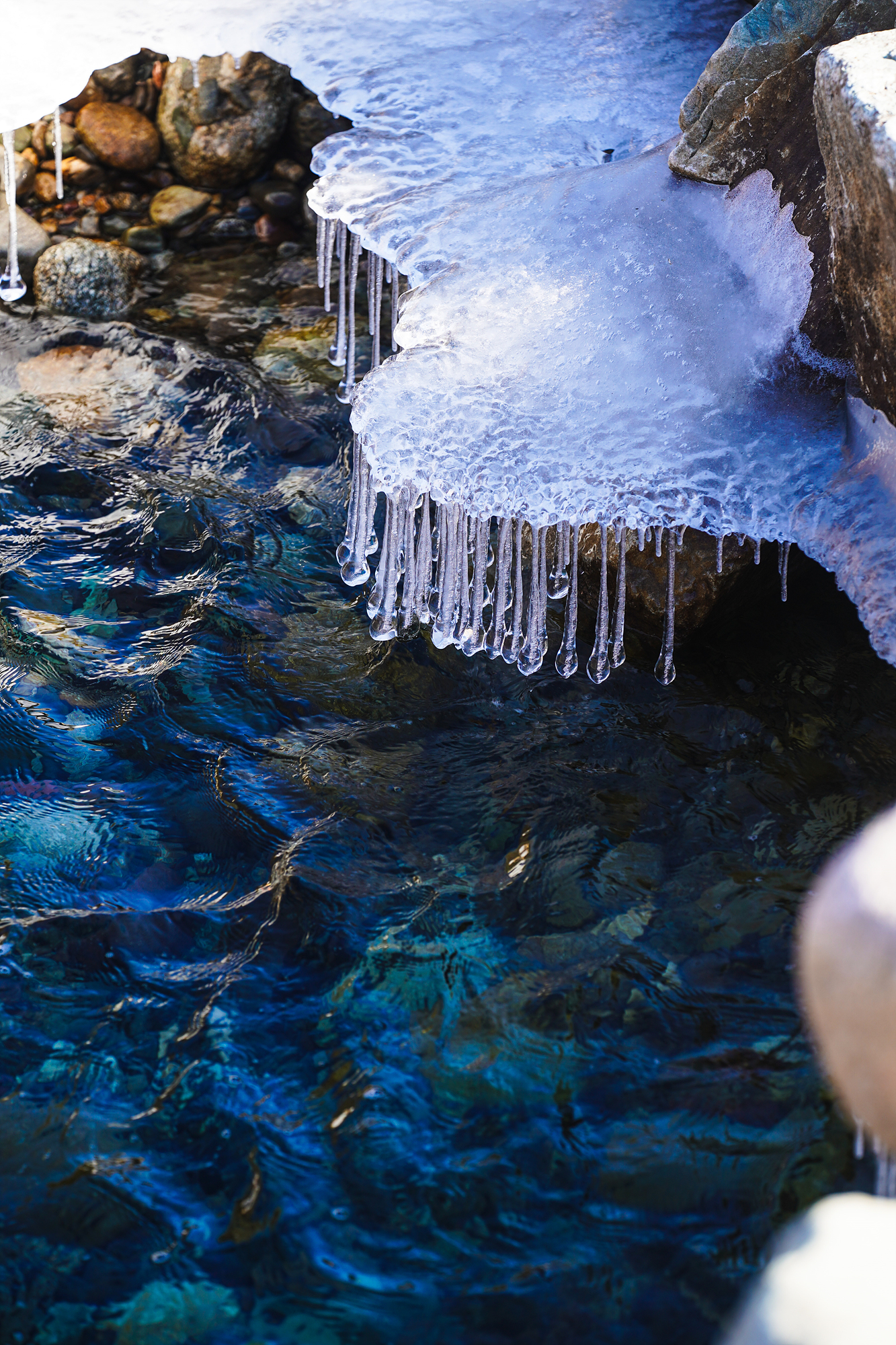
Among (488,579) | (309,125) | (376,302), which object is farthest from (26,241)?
(488,579)

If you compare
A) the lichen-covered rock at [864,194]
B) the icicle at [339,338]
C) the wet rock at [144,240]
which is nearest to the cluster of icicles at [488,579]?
the lichen-covered rock at [864,194]

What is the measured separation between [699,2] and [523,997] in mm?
4304

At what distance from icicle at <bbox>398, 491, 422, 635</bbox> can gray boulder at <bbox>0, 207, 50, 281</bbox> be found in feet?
10.0

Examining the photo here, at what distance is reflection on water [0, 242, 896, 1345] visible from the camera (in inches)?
85.2

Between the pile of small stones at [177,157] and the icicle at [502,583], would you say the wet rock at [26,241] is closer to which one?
the pile of small stones at [177,157]

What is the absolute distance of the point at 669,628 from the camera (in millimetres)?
3324

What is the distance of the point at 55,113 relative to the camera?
5.04 metres

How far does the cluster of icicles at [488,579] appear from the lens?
3230 millimetres

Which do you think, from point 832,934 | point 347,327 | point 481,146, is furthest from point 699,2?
point 832,934

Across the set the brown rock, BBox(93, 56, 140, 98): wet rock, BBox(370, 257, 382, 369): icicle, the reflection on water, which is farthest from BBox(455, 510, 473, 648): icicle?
BBox(93, 56, 140, 98): wet rock

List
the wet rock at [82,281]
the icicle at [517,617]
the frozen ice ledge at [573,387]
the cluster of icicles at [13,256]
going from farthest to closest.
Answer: the wet rock at [82,281], the cluster of icicles at [13,256], the icicle at [517,617], the frozen ice ledge at [573,387]

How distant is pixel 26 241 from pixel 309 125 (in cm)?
157

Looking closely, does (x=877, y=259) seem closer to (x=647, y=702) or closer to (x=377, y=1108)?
(x=647, y=702)

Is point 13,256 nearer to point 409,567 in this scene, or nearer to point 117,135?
point 117,135
